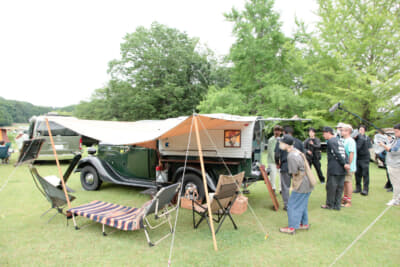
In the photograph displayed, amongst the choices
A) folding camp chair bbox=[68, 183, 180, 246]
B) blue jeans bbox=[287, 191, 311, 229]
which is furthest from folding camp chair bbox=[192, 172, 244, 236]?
Answer: blue jeans bbox=[287, 191, 311, 229]

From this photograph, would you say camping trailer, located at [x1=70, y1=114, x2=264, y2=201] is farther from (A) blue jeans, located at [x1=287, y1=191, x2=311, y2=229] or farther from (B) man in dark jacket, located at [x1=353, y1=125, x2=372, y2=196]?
(B) man in dark jacket, located at [x1=353, y1=125, x2=372, y2=196]

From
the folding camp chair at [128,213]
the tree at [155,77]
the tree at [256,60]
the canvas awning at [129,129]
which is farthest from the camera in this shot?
the tree at [155,77]

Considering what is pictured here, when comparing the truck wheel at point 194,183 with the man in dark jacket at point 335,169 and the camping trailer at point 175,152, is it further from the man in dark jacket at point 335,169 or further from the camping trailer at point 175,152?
the man in dark jacket at point 335,169

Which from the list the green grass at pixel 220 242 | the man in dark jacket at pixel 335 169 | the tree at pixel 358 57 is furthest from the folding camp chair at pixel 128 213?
the tree at pixel 358 57

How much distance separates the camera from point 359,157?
6594 mm

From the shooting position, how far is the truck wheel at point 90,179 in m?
6.98

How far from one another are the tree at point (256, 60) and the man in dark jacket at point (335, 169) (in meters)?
12.4

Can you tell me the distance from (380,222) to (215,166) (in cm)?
325

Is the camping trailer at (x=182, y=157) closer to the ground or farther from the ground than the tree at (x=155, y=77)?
closer to the ground

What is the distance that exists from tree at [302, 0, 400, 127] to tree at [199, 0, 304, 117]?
125 inches

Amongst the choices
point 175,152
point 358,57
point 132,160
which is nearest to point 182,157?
point 175,152

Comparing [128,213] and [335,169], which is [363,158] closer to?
[335,169]

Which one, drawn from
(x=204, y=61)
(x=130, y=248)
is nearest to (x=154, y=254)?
(x=130, y=248)

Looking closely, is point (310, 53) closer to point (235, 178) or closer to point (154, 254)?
point (235, 178)
